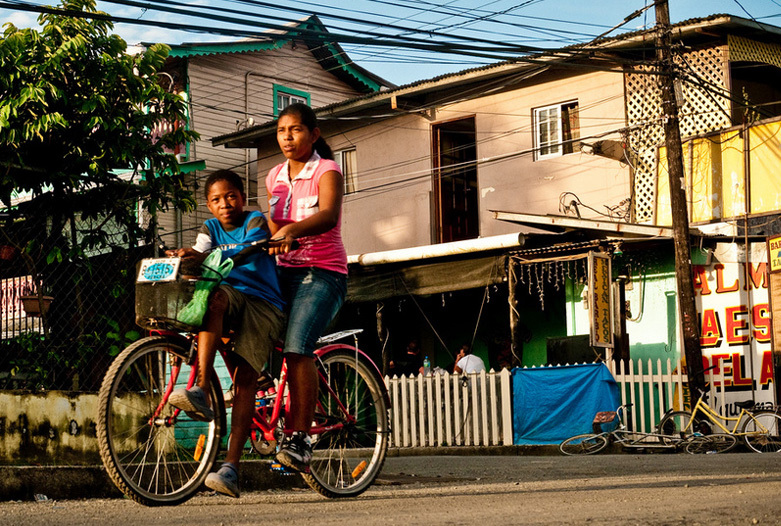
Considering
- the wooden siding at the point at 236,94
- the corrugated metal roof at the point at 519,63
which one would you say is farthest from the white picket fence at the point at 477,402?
the wooden siding at the point at 236,94

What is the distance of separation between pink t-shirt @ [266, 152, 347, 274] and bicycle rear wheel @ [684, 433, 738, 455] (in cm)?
963

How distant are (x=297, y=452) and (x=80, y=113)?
8672 millimetres

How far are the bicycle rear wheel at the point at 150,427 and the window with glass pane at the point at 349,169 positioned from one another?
750 inches

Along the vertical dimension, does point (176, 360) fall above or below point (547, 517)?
above

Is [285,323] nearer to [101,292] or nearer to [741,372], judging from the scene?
[101,292]

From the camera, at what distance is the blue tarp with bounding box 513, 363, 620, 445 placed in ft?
49.6

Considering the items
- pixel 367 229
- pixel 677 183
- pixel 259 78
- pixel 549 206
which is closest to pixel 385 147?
pixel 367 229

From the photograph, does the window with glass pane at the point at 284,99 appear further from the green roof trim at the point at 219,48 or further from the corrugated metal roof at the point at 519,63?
the corrugated metal roof at the point at 519,63

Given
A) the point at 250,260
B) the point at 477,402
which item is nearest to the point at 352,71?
the point at 477,402

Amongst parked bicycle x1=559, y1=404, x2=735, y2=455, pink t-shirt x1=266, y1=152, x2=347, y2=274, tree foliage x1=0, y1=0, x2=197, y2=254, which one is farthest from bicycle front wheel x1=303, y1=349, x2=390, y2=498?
parked bicycle x1=559, y1=404, x2=735, y2=455

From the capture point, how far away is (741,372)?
16.9 meters

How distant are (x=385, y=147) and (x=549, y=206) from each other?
467 centimetres

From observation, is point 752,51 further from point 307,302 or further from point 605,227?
point 307,302

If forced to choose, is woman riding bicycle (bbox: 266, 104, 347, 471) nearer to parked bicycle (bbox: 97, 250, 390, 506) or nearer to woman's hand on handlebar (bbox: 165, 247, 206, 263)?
parked bicycle (bbox: 97, 250, 390, 506)
